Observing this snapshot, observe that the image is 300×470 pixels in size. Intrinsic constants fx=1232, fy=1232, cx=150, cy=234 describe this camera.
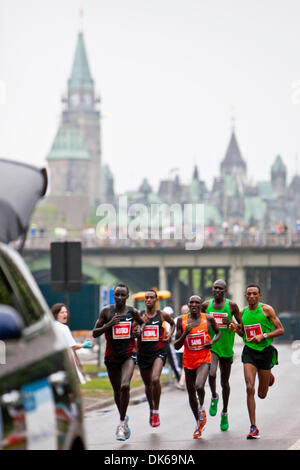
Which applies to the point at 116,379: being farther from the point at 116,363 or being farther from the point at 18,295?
the point at 18,295

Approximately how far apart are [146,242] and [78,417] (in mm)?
83262

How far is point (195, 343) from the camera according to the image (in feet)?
41.6

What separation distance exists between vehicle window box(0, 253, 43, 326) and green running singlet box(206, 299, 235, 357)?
28.1 ft

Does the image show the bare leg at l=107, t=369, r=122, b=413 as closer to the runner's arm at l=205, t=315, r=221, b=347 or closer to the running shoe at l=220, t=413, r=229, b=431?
the runner's arm at l=205, t=315, r=221, b=347

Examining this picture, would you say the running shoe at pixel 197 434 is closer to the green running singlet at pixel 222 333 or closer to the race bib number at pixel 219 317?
the green running singlet at pixel 222 333

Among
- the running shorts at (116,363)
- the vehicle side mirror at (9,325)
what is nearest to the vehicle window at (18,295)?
the vehicle side mirror at (9,325)

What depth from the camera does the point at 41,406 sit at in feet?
13.0

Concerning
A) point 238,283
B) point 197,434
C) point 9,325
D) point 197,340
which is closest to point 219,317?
point 197,340

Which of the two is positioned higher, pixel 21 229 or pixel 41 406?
pixel 21 229

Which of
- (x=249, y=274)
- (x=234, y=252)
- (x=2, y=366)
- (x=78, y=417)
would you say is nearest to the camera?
(x=2, y=366)

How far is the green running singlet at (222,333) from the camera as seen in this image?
514 inches

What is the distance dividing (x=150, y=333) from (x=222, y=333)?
766 mm
